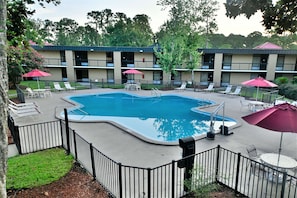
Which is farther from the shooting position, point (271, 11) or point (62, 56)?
point (62, 56)

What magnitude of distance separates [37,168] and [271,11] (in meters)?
9.97

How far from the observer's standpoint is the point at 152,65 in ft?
90.7

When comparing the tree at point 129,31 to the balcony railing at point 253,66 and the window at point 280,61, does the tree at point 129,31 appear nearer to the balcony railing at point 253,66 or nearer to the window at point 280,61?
the balcony railing at point 253,66


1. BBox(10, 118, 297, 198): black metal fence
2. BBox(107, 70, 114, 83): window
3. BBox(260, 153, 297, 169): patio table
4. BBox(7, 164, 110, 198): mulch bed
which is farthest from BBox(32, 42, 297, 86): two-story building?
BBox(7, 164, 110, 198): mulch bed

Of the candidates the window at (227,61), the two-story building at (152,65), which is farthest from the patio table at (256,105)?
the window at (227,61)

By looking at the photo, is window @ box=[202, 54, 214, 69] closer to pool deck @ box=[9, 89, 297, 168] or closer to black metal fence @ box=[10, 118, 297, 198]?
pool deck @ box=[9, 89, 297, 168]

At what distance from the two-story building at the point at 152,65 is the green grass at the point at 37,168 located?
2049 cm

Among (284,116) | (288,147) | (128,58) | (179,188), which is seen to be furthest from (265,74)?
(179,188)

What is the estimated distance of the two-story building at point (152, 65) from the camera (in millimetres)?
24656

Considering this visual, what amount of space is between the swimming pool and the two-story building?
27.2 feet

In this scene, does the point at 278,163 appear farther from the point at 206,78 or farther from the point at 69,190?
the point at 206,78

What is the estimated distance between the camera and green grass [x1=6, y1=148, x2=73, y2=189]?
5.21m

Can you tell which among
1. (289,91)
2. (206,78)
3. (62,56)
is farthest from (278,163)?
(62,56)

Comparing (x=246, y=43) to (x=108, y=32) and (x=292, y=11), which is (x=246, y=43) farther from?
(x=292, y=11)
